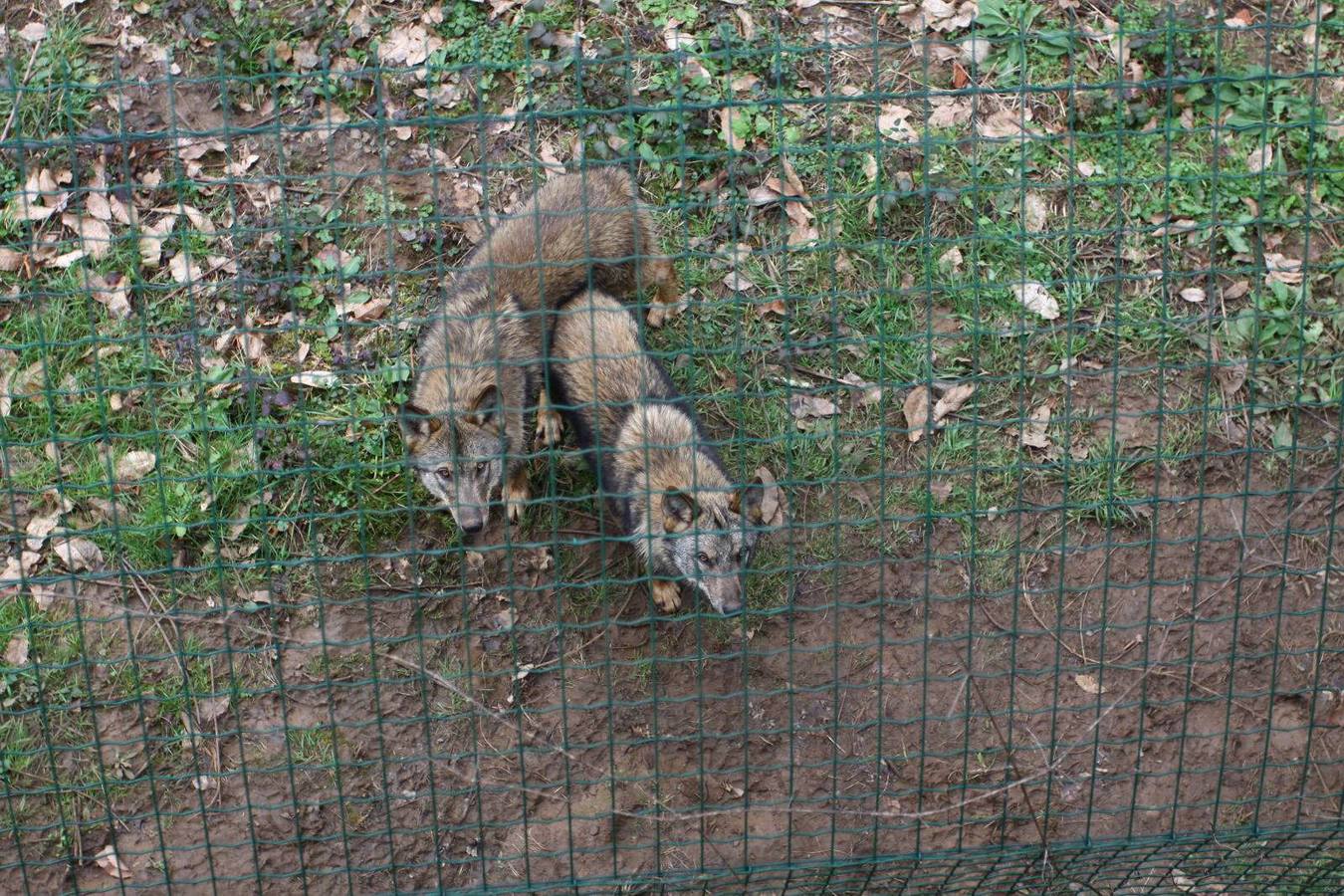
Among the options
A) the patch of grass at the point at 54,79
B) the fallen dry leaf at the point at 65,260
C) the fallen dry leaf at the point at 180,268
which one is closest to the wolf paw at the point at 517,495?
the fallen dry leaf at the point at 180,268

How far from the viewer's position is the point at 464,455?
6789 mm

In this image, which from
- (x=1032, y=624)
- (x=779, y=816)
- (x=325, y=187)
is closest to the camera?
(x=779, y=816)

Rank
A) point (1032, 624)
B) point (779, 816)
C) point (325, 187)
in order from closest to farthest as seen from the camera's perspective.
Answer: point (779, 816), point (1032, 624), point (325, 187)

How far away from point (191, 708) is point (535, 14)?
435 cm

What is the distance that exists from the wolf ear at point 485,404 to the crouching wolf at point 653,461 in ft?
1.09

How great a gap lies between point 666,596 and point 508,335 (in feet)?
5.23

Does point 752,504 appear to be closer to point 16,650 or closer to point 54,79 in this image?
point 16,650

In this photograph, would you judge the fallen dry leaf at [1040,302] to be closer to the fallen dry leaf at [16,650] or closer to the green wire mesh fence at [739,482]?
the green wire mesh fence at [739,482]

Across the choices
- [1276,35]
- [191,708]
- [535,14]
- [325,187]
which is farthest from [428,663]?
[1276,35]

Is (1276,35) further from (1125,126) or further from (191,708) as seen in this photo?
(191,708)

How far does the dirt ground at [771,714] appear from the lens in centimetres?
624

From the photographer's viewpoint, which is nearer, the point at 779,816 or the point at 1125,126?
the point at 779,816

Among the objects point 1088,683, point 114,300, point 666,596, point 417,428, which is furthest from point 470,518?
point 1088,683

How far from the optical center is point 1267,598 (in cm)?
672
